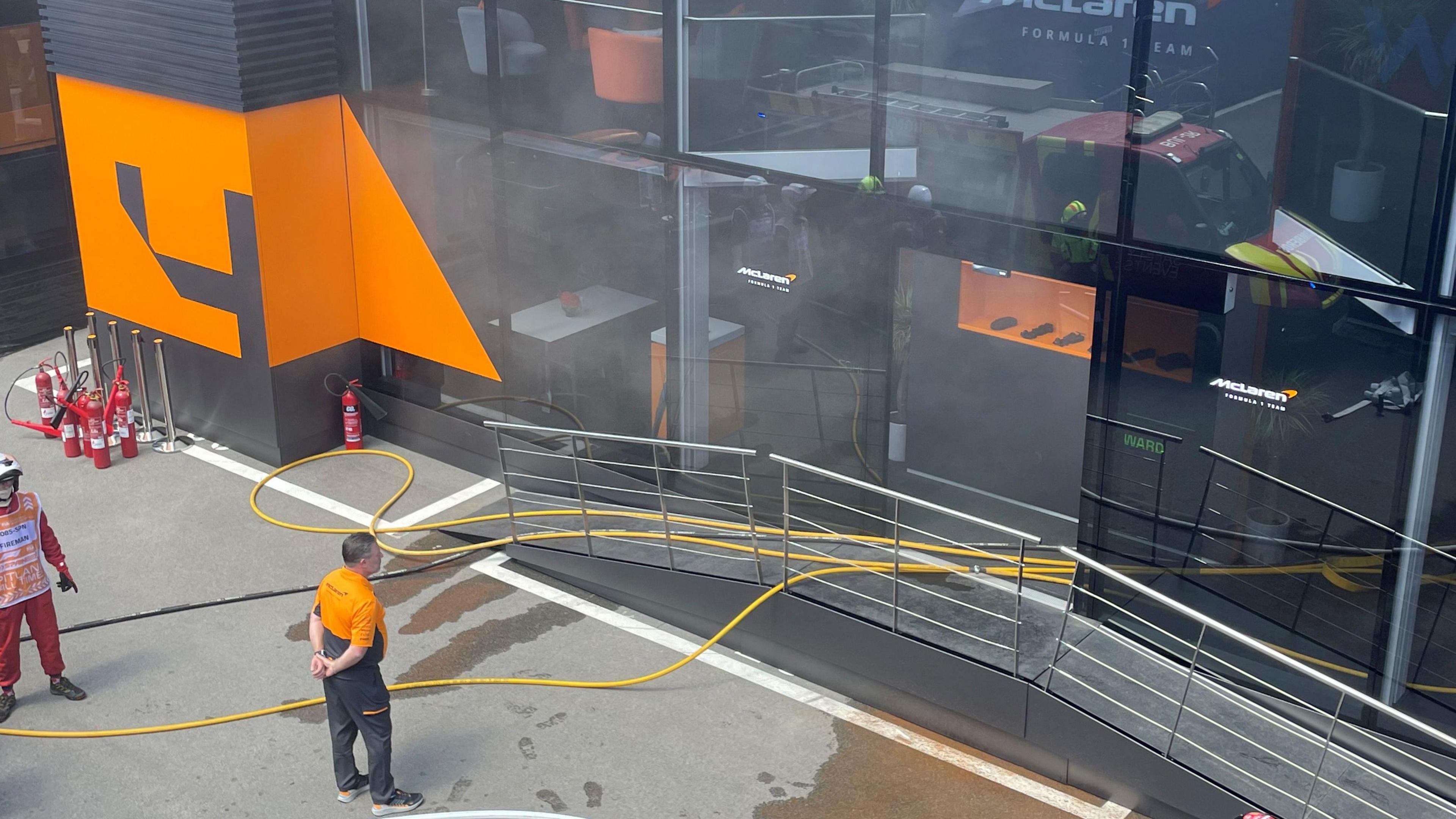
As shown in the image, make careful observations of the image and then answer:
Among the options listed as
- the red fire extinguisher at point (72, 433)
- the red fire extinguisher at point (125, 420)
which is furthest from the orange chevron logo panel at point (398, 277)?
the red fire extinguisher at point (72, 433)

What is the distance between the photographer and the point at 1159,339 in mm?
6988

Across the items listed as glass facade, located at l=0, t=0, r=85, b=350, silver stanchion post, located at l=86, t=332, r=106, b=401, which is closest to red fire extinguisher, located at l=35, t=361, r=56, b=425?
silver stanchion post, located at l=86, t=332, r=106, b=401

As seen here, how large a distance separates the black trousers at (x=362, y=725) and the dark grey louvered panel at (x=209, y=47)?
16.1 ft

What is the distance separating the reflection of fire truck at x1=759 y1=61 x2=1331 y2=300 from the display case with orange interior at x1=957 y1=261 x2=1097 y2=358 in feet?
1.20

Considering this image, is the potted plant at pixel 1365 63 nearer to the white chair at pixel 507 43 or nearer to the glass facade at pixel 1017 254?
the glass facade at pixel 1017 254

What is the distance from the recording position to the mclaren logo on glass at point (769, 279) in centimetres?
840

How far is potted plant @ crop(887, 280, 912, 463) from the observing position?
8.01 m

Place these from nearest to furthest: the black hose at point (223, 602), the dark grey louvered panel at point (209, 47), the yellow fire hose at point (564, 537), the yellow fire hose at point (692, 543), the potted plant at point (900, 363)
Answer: the yellow fire hose at point (692, 543), the yellow fire hose at point (564, 537), the potted plant at point (900, 363), the black hose at point (223, 602), the dark grey louvered panel at point (209, 47)

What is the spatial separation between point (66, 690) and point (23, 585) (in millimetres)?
724

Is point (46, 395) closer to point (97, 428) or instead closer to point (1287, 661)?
point (97, 428)

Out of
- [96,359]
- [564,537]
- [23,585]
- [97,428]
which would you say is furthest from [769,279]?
[96,359]

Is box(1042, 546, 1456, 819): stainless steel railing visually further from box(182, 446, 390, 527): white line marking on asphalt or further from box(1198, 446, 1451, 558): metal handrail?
box(182, 446, 390, 527): white line marking on asphalt

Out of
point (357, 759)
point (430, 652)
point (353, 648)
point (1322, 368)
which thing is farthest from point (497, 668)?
point (1322, 368)

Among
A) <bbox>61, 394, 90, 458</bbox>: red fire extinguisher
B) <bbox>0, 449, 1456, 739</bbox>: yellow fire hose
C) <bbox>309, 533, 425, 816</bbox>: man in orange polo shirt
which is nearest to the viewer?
<bbox>309, 533, 425, 816</bbox>: man in orange polo shirt
